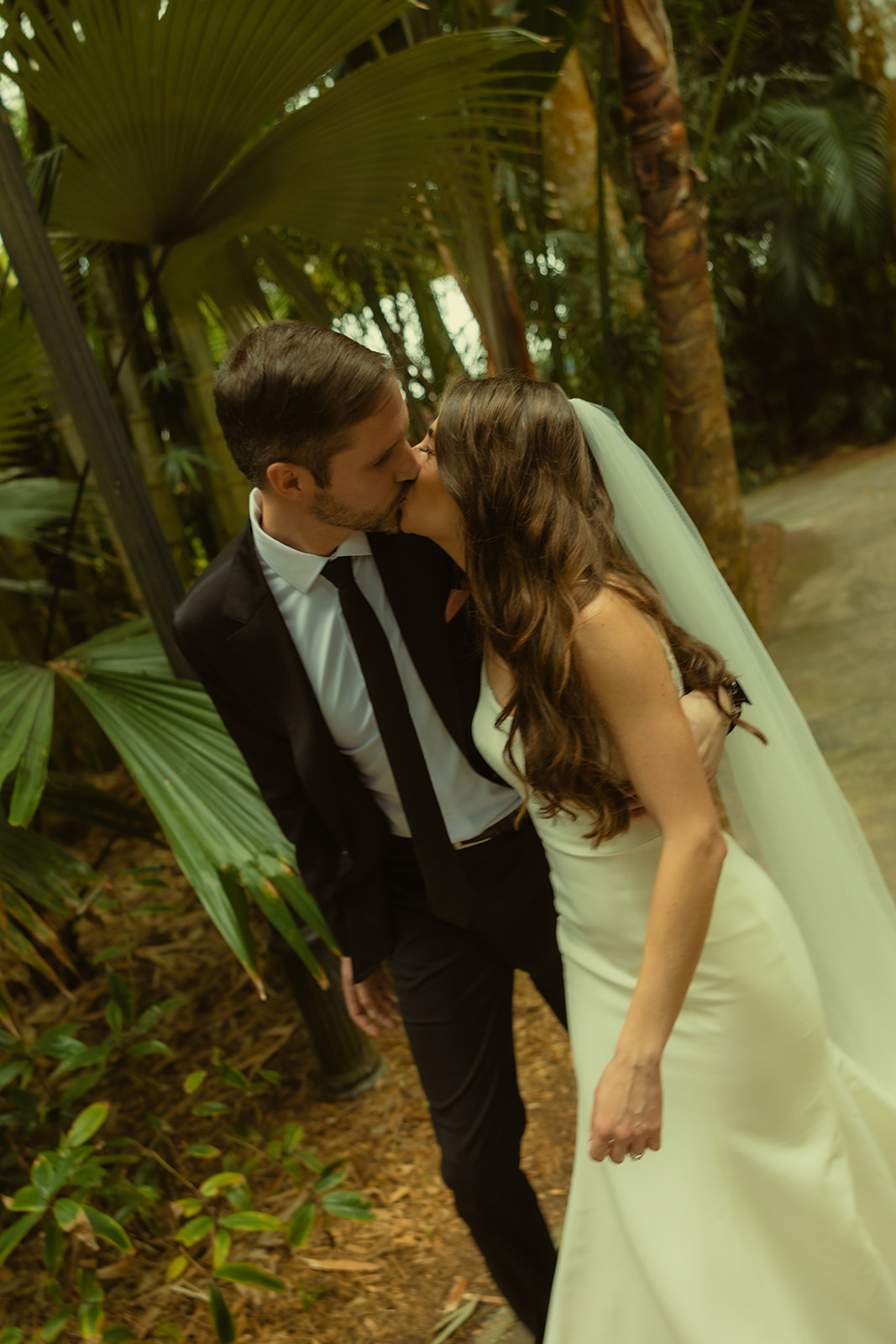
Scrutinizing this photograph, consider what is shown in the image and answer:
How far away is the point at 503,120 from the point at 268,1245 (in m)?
2.59

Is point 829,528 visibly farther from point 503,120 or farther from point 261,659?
point 261,659

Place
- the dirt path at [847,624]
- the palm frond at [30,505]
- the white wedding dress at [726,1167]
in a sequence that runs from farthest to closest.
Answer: the dirt path at [847,624], the palm frond at [30,505], the white wedding dress at [726,1167]

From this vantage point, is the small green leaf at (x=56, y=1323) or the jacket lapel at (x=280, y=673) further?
the small green leaf at (x=56, y=1323)

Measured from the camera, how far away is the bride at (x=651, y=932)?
1450 millimetres

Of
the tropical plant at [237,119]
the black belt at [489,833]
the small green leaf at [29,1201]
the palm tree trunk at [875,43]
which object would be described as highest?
the palm tree trunk at [875,43]

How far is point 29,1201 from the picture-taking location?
7.05ft

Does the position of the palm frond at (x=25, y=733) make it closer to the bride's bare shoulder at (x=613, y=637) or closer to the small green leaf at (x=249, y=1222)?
the small green leaf at (x=249, y=1222)

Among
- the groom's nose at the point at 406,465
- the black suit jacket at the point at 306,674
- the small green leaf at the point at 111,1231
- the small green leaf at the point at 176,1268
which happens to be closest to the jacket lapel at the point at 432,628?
the black suit jacket at the point at 306,674

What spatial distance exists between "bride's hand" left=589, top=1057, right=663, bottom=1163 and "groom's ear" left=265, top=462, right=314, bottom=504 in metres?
0.95

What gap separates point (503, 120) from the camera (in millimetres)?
2318

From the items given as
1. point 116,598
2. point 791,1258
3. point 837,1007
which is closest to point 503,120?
point 837,1007

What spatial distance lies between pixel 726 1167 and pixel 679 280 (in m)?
3.28

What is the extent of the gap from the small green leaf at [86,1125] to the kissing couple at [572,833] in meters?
0.65

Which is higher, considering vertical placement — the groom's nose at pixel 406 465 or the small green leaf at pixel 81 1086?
the groom's nose at pixel 406 465
